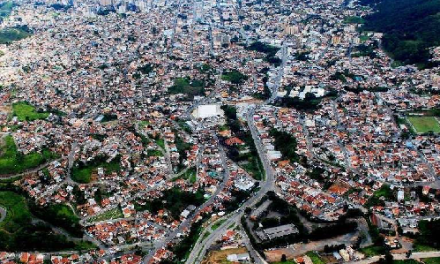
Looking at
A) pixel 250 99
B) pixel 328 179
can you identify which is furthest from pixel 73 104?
pixel 328 179

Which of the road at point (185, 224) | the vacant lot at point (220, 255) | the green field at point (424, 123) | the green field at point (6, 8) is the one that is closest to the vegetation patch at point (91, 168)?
the road at point (185, 224)

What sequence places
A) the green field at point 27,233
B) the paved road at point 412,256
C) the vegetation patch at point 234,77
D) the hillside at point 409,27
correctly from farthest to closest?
1. the hillside at point 409,27
2. the vegetation patch at point 234,77
3. the green field at point 27,233
4. the paved road at point 412,256

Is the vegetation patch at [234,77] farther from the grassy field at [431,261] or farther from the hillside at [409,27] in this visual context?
the grassy field at [431,261]

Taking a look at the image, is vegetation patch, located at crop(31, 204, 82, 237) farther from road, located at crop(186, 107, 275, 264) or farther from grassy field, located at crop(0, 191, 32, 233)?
road, located at crop(186, 107, 275, 264)

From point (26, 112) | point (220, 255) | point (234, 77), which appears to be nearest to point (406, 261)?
point (220, 255)

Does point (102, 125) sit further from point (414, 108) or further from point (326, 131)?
point (414, 108)
